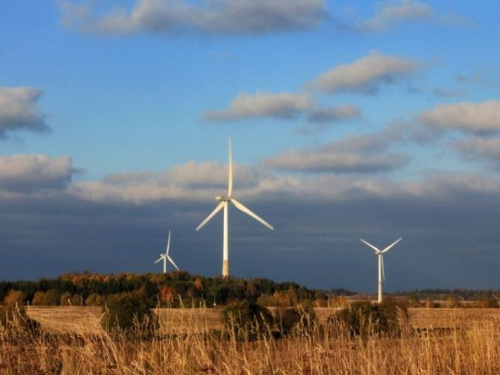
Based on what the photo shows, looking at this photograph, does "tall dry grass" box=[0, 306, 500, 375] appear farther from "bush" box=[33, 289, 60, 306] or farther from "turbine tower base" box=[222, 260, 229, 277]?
"turbine tower base" box=[222, 260, 229, 277]

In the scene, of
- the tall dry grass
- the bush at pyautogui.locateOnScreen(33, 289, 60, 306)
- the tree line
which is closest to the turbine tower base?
the tree line

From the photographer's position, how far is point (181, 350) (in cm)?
1673

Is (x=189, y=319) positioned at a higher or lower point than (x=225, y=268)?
lower

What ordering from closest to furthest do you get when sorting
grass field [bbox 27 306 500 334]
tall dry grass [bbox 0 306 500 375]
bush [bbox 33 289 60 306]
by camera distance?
tall dry grass [bbox 0 306 500 375] < grass field [bbox 27 306 500 334] < bush [bbox 33 289 60 306]

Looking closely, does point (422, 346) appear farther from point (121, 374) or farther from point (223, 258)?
point (223, 258)

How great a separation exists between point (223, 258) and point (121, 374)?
54.4 metres

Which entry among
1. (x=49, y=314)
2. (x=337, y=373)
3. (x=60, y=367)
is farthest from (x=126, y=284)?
(x=337, y=373)

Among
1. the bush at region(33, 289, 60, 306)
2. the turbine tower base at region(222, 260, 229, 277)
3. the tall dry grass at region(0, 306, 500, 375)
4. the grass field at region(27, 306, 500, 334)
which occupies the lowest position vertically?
the tall dry grass at region(0, 306, 500, 375)

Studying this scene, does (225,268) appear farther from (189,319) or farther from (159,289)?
(189,319)

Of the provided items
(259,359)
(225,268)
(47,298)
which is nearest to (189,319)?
(259,359)

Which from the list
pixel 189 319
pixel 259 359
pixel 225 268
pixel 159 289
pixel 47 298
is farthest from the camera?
pixel 225 268

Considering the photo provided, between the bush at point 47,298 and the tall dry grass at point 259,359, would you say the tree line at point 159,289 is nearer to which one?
the bush at point 47,298

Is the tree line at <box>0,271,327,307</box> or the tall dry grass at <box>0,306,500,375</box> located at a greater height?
the tree line at <box>0,271,327,307</box>

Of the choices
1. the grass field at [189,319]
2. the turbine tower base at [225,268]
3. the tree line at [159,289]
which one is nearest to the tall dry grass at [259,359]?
the grass field at [189,319]
